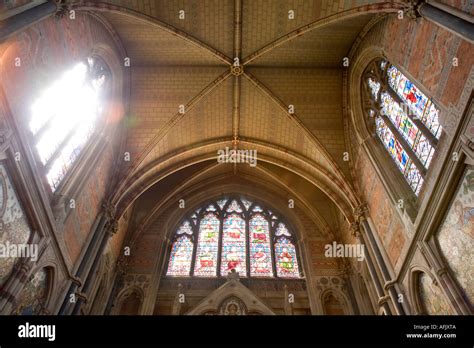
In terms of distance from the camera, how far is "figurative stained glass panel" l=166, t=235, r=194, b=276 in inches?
527

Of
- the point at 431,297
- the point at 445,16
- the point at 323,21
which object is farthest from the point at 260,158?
the point at 445,16

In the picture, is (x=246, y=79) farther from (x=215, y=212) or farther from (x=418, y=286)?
(x=418, y=286)

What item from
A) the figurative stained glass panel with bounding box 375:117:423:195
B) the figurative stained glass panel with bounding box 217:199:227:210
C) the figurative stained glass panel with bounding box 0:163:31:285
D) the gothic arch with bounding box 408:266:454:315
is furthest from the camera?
the figurative stained glass panel with bounding box 217:199:227:210

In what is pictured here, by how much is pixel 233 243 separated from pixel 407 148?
7.57 metres

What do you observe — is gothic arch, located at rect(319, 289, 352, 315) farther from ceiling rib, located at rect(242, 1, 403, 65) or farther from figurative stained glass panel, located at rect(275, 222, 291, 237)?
ceiling rib, located at rect(242, 1, 403, 65)

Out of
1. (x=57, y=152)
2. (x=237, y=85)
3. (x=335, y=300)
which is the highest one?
(x=237, y=85)

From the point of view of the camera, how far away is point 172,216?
1544cm

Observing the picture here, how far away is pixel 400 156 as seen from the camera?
9.73m

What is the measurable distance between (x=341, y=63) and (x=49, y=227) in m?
10.6

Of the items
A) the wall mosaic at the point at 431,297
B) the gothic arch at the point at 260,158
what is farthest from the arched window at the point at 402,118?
the gothic arch at the point at 260,158

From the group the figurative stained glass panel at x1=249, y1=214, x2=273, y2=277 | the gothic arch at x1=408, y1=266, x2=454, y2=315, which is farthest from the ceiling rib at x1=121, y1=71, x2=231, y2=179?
the gothic arch at x1=408, y1=266, x2=454, y2=315

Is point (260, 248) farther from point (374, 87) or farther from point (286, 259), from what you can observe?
point (374, 87)

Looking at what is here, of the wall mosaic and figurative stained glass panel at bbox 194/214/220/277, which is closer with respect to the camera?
the wall mosaic

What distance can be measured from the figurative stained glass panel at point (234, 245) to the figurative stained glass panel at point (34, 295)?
637cm
